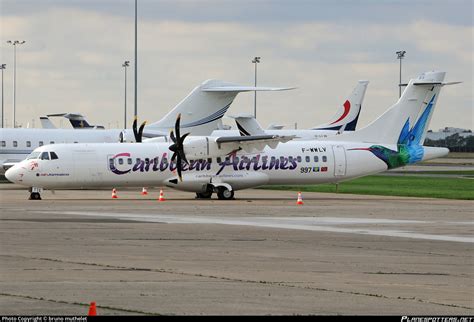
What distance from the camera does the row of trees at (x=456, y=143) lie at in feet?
581

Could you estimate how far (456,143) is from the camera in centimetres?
19175

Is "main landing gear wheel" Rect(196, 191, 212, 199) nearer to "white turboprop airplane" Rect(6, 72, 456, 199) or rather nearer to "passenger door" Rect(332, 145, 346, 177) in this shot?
"white turboprop airplane" Rect(6, 72, 456, 199)

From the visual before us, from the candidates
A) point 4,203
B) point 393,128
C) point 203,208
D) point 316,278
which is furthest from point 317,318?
point 393,128

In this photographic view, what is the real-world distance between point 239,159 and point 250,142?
1.34 meters

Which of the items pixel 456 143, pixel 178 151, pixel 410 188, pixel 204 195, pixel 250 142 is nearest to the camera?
pixel 178 151

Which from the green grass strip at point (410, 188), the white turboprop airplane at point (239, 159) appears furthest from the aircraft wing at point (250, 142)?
the green grass strip at point (410, 188)

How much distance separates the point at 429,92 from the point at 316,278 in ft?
103

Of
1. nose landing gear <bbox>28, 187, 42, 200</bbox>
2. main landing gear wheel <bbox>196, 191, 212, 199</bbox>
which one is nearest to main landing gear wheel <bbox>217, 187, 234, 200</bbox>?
main landing gear wheel <bbox>196, 191, 212, 199</bbox>

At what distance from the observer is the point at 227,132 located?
61469 mm

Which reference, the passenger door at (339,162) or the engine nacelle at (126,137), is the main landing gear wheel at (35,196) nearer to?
the engine nacelle at (126,137)

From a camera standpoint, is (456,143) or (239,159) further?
(456,143)

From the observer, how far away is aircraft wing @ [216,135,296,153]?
4253 cm

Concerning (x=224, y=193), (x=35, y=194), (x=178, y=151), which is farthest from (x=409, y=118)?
(x=35, y=194)

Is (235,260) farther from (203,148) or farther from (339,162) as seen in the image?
(339,162)
